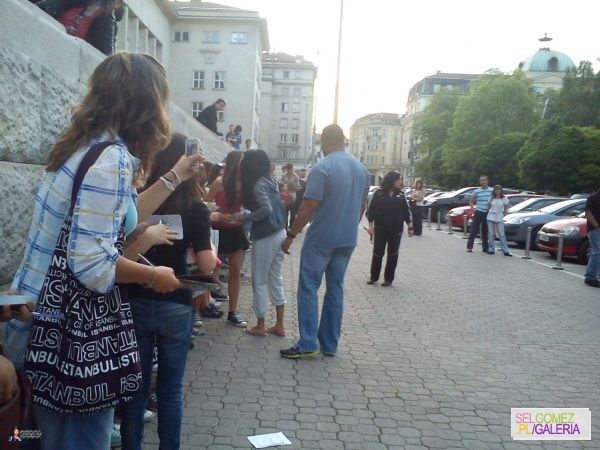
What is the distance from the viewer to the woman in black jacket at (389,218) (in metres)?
9.96

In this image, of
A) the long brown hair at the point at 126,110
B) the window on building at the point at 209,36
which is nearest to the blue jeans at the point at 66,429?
the long brown hair at the point at 126,110

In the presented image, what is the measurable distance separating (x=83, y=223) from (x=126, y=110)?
0.45m

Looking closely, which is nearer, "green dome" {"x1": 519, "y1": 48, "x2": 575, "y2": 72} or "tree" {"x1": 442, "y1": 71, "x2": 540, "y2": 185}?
"tree" {"x1": 442, "y1": 71, "x2": 540, "y2": 185}

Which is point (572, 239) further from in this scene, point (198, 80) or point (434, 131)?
point (434, 131)

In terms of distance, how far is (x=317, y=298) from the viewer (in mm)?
5645

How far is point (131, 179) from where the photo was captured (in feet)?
6.80

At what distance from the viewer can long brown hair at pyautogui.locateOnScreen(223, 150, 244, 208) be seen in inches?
255

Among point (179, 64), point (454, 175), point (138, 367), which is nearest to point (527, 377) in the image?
point (138, 367)

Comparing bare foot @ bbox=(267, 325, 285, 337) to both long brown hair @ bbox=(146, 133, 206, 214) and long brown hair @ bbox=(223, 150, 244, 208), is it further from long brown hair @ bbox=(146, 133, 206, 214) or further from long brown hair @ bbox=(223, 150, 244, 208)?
long brown hair @ bbox=(146, 133, 206, 214)

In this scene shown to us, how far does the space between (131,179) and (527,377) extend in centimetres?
441

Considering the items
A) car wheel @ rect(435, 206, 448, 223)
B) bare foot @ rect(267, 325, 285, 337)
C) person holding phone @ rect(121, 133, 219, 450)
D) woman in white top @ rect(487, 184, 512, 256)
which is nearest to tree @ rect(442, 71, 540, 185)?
car wheel @ rect(435, 206, 448, 223)

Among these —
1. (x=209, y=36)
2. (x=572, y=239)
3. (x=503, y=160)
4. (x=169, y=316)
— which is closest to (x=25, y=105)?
(x=169, y=316)

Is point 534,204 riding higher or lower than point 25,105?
lower

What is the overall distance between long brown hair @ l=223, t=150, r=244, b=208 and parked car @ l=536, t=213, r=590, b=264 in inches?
403
